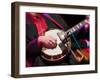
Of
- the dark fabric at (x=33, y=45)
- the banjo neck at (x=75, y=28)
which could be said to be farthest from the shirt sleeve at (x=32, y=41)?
the banjo neck at (x=75, y=28)

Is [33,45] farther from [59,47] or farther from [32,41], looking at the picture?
[59,47]

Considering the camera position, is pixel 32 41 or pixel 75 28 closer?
pixel 32 41

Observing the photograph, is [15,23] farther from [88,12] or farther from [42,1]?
[88,12]

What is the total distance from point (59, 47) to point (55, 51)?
0.05 m

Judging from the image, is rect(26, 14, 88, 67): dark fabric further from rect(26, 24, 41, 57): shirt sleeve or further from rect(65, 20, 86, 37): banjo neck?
rect(65, 20, 86, 37): banjo neck

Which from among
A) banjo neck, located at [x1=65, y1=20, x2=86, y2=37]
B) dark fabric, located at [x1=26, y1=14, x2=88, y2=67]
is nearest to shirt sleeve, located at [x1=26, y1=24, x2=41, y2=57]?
dark fabric, located at [x1=26, y1=14, x2=88, y2=67]

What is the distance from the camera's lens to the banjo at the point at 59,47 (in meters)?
1.94

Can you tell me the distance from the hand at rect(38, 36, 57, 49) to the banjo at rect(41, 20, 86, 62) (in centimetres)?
2

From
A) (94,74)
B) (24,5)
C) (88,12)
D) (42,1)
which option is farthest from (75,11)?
(94,74)

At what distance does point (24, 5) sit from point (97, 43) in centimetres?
74

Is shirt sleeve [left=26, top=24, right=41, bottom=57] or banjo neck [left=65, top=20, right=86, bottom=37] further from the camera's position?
banjo neck [left=65, top=20, right=86, bottom=37]

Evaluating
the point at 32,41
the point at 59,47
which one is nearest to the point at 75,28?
the point at 59,47

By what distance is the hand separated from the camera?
1.92 metres

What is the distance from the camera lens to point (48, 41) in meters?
1.94
